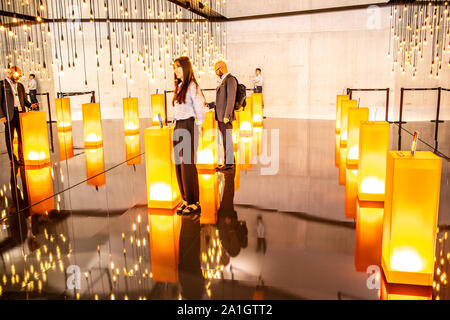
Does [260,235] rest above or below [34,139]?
below

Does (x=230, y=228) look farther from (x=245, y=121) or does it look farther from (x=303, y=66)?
(x=303, y=66)

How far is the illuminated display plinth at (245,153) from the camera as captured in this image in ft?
22.5

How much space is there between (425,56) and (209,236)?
11942 millimetres

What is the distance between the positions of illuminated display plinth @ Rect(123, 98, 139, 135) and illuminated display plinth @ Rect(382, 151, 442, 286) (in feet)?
28.4

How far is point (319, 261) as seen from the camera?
10.5 ft

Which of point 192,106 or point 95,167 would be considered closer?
point 192,106

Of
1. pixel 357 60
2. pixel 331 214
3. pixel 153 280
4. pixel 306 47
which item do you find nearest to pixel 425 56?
pixel 357 60

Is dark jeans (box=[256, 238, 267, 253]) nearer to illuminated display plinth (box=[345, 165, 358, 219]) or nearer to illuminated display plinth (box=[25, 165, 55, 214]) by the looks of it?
illuminated display plinth (box=[345, 165, 358, 219])

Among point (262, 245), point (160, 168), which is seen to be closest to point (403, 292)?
point (262, 245)

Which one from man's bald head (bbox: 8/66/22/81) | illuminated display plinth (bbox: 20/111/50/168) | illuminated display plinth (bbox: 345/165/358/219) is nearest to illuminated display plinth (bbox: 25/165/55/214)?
illuminated display plinth (bbox: 20/111/50/168)

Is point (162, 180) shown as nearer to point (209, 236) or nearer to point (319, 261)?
point (209, 236)

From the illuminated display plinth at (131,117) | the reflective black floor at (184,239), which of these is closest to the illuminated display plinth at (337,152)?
the reflective black floor at (184,239)

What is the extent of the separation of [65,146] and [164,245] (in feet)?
16.3

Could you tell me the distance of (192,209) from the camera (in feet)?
Result: 14.3
